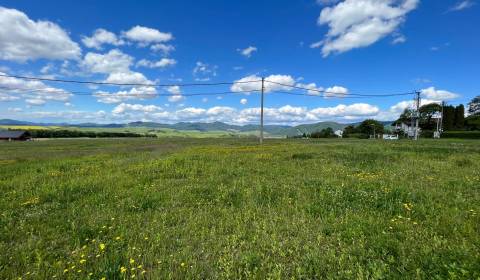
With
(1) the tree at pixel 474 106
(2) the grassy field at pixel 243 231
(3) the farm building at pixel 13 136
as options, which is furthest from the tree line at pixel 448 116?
(3) the farm building at pixel 13 136

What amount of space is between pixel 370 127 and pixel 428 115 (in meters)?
26.8

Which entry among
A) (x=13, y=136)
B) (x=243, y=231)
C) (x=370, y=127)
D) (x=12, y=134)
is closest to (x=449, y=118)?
(x=370, y=127)

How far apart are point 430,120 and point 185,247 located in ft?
493

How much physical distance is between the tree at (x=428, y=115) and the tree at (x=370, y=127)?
1936 cm

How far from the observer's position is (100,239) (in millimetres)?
5699

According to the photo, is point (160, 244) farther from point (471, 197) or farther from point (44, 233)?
point (471, 197)

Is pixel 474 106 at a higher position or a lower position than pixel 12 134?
higher

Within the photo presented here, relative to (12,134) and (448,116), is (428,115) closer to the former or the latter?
(448,116)

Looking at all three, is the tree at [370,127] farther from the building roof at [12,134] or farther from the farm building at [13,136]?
the building roof at [12,134]

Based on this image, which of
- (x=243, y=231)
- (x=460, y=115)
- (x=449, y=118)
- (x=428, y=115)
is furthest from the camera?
(x=428, y=115)

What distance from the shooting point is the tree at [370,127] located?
14062cm

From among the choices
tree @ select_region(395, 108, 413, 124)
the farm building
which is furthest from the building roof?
tree @ select_region(395, 108, 413, 124)

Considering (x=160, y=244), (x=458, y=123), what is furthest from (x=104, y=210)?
(x=458, y=123)

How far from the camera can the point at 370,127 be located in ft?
470
